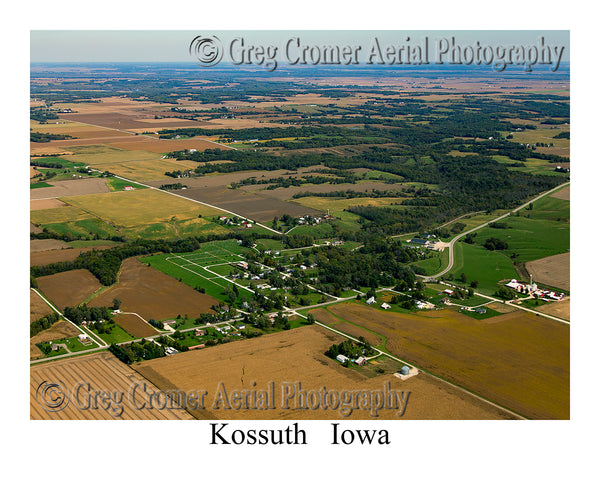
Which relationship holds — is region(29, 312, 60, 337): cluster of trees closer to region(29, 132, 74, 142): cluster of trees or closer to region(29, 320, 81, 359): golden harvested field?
region(29, 320, 81, 359): golden harvested field

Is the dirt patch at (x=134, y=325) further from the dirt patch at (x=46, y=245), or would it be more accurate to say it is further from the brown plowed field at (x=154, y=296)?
A: the dirt patch at (x=46, y=245)

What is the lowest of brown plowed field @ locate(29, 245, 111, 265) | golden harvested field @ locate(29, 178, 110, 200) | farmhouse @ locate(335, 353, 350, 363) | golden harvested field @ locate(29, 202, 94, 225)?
farmhouse @ locate(335, 353, 350, 363)

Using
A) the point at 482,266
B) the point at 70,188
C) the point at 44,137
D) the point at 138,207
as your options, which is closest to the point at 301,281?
the point at 482,266

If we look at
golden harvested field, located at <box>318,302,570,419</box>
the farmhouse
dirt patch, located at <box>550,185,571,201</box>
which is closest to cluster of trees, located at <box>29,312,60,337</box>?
golden harvested field, located at <box>318,302,570,419</box>

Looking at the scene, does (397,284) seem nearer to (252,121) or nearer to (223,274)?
(223,274)

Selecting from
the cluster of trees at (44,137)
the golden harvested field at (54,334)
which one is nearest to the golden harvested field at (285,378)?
the golden harvested field at (54,334)

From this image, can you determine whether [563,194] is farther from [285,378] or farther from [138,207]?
[285,378]

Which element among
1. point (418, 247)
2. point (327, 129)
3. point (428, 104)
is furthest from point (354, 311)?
point (428, 104)
